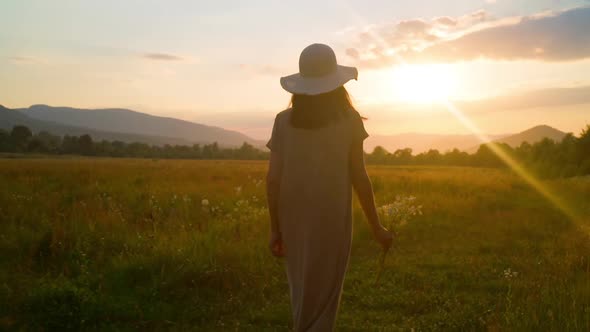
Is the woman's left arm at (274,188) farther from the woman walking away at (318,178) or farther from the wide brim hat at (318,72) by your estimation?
the wide brim hat at (318,72)

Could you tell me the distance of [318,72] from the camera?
2971 millimetres

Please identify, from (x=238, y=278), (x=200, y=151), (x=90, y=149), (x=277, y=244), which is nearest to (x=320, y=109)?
(x=277, y=244)

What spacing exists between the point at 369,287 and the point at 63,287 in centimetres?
377

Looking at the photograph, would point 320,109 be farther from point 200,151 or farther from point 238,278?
point 200,151

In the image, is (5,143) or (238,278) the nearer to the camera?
(238,278)

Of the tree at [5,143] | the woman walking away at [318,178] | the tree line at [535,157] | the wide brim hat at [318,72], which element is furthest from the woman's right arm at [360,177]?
the tree at [5,143]

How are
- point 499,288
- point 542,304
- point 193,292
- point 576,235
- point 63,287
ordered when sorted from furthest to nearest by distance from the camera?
point 576,235 < point 499,288 < point 193,292 < point 63,287 < point 542,304

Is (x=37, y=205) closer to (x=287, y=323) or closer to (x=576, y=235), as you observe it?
(x=287, y=323)

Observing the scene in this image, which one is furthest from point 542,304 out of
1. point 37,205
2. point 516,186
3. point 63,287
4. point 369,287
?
point 516,186

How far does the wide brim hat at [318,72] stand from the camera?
9.49ft

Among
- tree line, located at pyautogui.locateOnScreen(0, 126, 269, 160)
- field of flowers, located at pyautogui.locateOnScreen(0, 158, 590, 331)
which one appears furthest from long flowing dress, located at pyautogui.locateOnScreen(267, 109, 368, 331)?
tree line, located at pyautogui.locateOnScreen(0, 126, 269, 160)

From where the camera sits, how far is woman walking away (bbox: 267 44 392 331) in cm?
293

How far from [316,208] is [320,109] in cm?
63

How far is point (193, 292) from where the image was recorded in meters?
5.78
